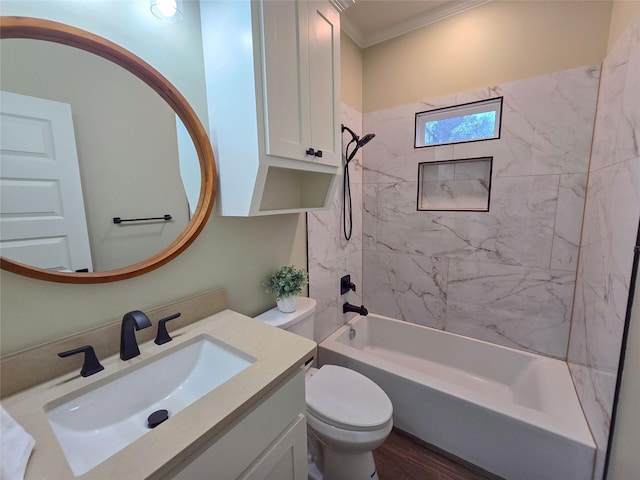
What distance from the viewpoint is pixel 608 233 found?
1186mm

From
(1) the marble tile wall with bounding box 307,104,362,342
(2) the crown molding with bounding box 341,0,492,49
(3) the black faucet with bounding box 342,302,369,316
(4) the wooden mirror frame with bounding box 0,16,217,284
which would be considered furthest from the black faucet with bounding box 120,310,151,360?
(2) the crown molding with bounding box 341,0,492,49

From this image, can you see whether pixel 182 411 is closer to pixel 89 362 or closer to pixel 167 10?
pixel 89 362

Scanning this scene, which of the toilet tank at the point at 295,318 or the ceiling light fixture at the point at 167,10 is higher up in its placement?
the ceiling light fixture at the point at 167,10

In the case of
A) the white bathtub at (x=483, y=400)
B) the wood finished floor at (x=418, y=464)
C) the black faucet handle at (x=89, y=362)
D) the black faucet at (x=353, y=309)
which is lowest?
the wood finished floor at (x=418, y=464)

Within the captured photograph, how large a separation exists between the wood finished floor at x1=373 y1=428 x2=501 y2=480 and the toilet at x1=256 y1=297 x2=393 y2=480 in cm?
21

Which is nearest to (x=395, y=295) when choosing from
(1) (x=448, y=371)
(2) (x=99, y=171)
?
(1) (x=448, y=371)

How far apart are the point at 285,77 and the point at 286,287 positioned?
3.08 ft

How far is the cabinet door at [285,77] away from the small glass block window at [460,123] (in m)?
1.23

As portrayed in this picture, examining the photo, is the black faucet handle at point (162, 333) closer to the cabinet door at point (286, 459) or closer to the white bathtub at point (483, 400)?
the cabinet door at point (286, 459)

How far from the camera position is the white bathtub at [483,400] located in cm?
122

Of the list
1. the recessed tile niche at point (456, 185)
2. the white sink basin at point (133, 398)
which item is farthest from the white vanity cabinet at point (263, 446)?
the recessed tile niche at point (456, 185)

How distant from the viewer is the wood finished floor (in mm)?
1421

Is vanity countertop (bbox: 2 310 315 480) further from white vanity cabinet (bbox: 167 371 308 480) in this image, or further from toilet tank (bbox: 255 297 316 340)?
toilet tank (bbox: 255 297 316 340)

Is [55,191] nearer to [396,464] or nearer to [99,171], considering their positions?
[99,171]
